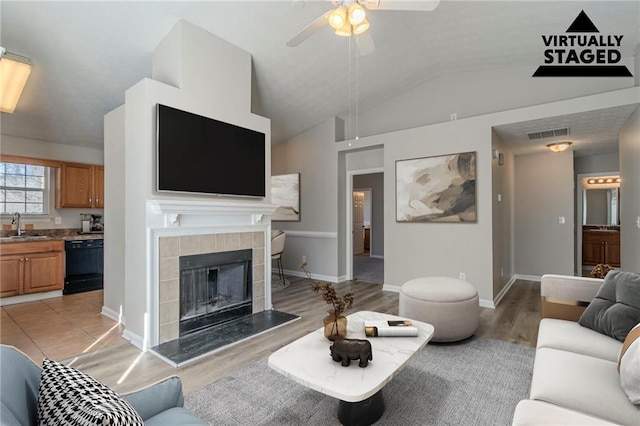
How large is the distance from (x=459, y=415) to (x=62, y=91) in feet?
16.6

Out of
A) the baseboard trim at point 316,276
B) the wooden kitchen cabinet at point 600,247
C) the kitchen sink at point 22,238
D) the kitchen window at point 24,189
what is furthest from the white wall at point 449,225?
the kitchen window at point 24,189

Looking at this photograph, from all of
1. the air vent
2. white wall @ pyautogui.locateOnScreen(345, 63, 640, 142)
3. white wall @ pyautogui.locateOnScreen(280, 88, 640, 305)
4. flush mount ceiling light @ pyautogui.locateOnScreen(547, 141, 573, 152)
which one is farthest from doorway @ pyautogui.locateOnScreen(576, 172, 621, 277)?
white wall @ pyautogui.locateOnScreen(345, 63, 640, 142)

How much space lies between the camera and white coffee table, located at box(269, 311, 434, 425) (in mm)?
1483

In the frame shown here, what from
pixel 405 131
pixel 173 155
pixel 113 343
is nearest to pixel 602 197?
pixel 405 131

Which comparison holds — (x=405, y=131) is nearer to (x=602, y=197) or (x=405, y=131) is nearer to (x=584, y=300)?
(x=584, y=300)

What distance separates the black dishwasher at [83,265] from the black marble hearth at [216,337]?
9.51 feet

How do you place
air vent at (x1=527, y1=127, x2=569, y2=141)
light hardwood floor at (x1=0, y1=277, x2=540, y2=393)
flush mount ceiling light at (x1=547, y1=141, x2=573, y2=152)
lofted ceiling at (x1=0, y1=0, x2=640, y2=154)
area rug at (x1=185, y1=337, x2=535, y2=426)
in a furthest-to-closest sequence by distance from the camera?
flush mount ceiling light at (x1=547, y1=141, x2=573, y2=152) → air vent at (x1=527, y1=127, x2=569, y2=141) → lofted ceiling at (x1=0, y1=0, x2=640, y2=154) → light hardwood floor at (x1=0, y1=277, x2=540, y2=393) → area rug at (x1=185, y1=337, x2=535, y2=426)

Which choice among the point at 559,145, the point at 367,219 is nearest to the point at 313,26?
the point at 559,145

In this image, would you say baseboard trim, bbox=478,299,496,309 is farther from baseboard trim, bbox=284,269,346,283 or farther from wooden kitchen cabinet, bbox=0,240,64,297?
wooden kitchen cabinet, bbox=0,240,64,297

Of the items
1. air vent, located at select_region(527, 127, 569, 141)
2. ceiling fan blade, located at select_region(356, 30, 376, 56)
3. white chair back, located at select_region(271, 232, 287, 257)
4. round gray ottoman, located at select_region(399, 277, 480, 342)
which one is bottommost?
round gray ottoman, located at select_region(399, 277, 480, 342)

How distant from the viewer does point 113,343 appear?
9.59ft

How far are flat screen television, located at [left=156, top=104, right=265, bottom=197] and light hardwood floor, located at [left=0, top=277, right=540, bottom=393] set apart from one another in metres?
1.52

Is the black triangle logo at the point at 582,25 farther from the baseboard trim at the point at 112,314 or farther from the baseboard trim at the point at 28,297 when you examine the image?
the baseboard trim at the point at 28,297

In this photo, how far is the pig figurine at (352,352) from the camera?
1.65m
